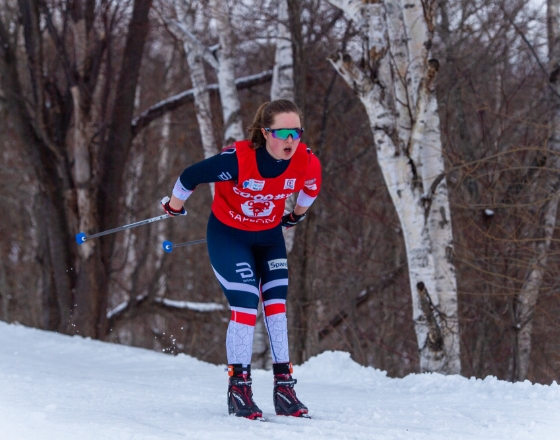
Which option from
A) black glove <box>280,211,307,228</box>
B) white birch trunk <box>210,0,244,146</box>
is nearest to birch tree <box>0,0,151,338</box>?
white birch trunk <box>210,0,244,146</box>

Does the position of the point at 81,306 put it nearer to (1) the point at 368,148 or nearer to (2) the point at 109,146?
(2) the point at 109,146

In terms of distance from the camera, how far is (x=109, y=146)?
10.8 m

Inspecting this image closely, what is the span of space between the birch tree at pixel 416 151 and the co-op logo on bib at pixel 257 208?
8.30 feet

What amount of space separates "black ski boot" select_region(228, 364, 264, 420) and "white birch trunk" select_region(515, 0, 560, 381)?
13.4 ft

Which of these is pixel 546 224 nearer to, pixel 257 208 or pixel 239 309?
pixel 257 208

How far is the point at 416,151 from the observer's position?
6531 millimetres

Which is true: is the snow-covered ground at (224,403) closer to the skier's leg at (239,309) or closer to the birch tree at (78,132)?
the skier's leg at (239,309)

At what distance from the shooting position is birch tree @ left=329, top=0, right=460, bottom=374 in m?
6.42

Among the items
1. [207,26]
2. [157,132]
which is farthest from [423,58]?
[157,132]

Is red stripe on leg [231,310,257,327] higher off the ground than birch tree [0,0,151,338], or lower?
lower

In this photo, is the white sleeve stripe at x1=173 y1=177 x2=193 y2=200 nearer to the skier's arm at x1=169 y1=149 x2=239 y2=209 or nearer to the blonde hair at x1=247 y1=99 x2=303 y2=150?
the skier's arm at x1=169 y1=149 x2=239 y2=209

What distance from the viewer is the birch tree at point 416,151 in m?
6.42

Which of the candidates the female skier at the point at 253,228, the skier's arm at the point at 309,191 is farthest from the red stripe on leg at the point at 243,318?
the skier's arm at the point at 309,191

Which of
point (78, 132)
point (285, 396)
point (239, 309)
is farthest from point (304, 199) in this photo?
point (78, 132)
